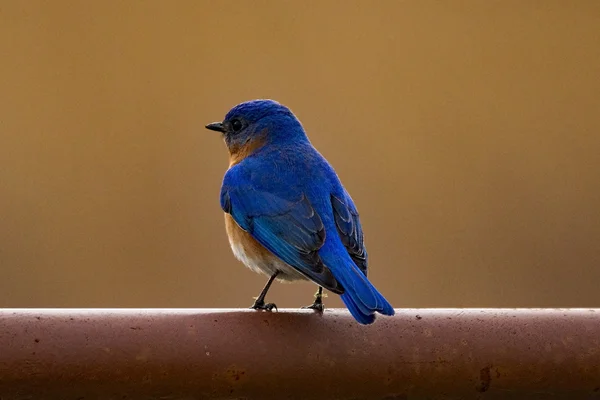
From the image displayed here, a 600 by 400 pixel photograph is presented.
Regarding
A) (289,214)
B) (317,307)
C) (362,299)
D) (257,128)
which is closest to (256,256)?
(289,214)

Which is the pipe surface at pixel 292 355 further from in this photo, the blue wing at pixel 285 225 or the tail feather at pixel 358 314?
the blue wing at pixel 285 225

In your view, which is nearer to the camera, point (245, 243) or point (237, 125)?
point (245, 243)

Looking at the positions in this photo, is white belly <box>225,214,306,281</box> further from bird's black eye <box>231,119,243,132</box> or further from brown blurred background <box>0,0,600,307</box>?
brown blurred background <box>0,0,600,307</box>

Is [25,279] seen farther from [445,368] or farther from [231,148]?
[445,368]

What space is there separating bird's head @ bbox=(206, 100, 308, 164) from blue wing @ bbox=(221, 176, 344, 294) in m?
0.33

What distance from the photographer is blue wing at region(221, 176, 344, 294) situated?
2576mm

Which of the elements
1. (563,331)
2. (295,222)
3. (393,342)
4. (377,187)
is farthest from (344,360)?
(377,187)

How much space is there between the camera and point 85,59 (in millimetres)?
5320

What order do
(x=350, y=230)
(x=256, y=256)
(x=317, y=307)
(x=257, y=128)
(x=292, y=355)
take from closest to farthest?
1. (x=292, y=355)
2. (x=317, y=307)
3. (x=350, y=230)
4. (x=256, y=256)
5. (x=257, y=128)

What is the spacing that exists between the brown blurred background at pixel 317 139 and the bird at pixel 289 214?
168 centimetres

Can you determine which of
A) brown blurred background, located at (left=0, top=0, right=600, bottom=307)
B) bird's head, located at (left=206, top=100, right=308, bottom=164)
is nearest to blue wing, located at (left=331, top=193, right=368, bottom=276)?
bird's head, located at (left=206, top=100, right=308, bottom=164)

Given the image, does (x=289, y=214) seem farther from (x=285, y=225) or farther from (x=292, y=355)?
(x=292, y=355)

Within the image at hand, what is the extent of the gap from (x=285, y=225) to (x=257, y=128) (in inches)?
28.7

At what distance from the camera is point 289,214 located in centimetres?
281
